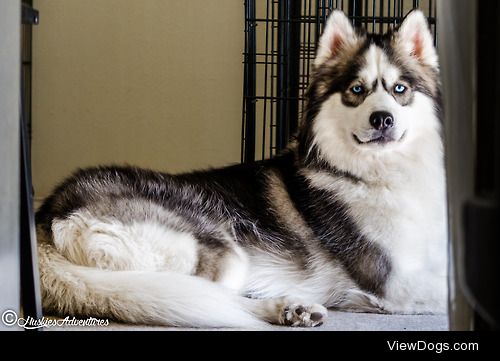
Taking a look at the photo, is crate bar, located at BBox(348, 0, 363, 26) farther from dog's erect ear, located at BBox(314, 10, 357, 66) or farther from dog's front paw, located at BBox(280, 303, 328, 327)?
dog's front paw, located at BBox(280, 303, 328, 327)

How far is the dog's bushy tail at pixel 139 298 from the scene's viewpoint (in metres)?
1.71

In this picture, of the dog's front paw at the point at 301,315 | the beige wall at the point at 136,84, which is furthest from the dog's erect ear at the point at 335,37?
the beige wall at the point at 136,84

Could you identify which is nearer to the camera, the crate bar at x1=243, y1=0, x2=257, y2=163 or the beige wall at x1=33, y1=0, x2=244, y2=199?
the crate bar at x1=243, y1=0, x2=257, y2=163

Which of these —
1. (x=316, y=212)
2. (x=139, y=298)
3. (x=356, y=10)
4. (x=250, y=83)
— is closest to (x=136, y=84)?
(x=250, y=83)

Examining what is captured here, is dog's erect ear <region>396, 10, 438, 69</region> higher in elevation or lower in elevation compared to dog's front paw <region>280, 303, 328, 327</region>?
higher

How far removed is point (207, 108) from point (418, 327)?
2.32 m

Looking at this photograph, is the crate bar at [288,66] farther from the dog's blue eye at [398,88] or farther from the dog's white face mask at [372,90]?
the dog's blue eye at [398,88]

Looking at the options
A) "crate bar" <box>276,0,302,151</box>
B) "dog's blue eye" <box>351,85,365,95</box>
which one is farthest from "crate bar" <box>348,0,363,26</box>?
"dog's blue eye" <box>351,85,365,95</box>

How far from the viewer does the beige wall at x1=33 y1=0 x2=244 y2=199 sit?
3.99 meters

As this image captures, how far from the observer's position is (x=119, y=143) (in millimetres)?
4062

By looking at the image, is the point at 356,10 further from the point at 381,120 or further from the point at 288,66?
the point at 381,120

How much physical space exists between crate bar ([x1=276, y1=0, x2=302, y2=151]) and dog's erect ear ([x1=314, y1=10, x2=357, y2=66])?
46cm

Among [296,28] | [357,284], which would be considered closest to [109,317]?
[357,284]

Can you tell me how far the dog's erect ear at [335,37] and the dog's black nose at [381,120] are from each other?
29 cm
